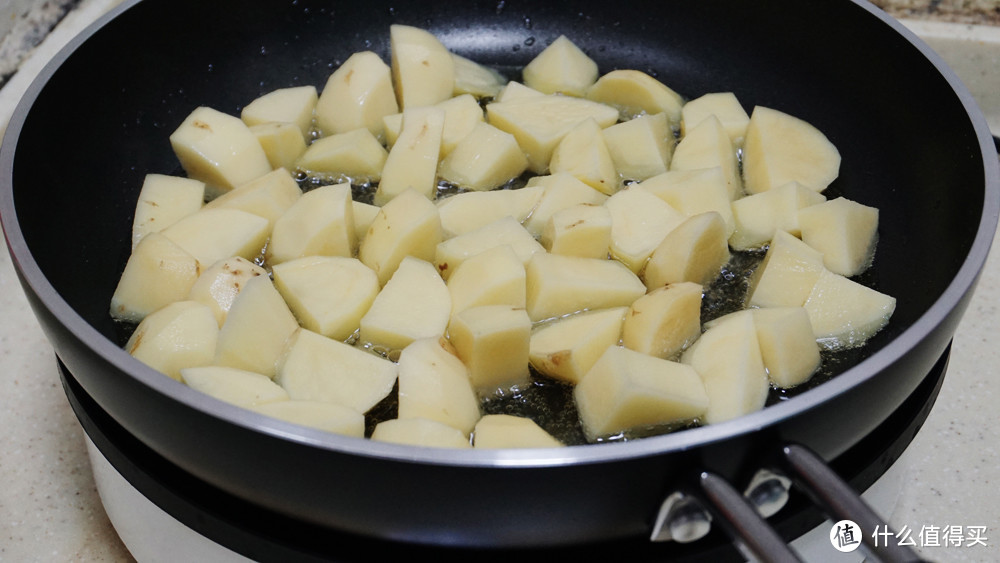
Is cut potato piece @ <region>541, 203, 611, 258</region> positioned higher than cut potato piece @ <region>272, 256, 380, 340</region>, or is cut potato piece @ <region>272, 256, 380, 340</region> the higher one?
cut potato piece @ <region>541, 203, 611, 258</region>

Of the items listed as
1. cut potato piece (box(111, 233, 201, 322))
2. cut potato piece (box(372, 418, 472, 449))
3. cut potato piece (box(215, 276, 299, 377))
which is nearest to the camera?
cut potato piece (box(372, 418, 472, 449))

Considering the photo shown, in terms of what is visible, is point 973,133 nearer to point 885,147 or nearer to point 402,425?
point 885,147

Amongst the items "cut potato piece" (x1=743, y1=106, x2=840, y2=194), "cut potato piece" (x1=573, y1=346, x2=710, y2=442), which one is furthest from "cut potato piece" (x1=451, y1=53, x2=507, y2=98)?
"cut potato piece" (x1=573, y1=346, x2=710, y2=442)

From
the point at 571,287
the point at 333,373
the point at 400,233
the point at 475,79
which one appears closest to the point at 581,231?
the point at 571,287

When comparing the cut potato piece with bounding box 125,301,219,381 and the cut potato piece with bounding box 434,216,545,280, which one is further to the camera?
the cut potato piece with bounding box 434,216,545,280

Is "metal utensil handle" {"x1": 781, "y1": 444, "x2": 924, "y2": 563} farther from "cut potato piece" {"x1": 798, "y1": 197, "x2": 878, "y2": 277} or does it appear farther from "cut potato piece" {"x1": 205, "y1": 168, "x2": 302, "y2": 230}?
"cut potato piece" {"x1": 205, "y1": 168, "x2": 302, "y2": 230}
